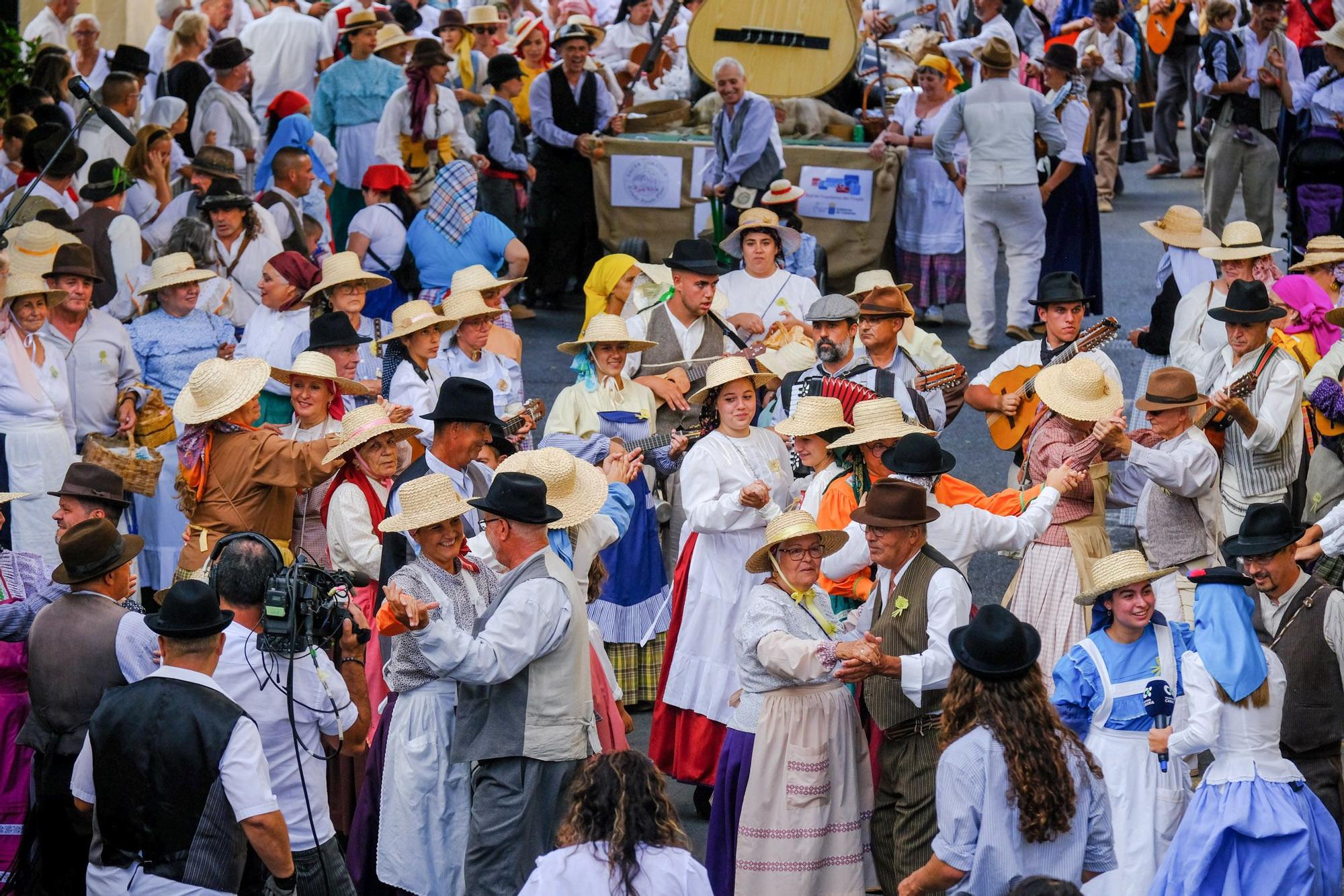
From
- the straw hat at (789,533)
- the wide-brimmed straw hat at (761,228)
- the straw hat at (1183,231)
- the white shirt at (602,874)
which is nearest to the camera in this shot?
the white shirt at (602,874)

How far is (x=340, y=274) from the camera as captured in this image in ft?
28.4

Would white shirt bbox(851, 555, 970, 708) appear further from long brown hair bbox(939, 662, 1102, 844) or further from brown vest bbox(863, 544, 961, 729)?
long brown hair bbox(939, 662, 1102, 844)

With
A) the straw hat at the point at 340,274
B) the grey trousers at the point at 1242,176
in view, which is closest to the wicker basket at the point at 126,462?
the straw hat at the point at 340,274

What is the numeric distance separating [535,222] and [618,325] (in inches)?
238

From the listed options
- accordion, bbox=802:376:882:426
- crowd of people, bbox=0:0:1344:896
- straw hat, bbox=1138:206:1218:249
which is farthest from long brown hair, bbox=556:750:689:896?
straw hat, bbox=1138:206:1218:249

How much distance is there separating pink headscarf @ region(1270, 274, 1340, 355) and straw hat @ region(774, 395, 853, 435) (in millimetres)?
3123

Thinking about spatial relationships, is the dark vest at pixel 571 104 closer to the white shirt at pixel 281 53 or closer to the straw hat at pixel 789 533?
the white shirt at pixel 281 53

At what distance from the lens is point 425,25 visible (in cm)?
1636

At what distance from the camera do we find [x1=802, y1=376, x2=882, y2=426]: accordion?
727cm

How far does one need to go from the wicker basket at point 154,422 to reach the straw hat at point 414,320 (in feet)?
3.77

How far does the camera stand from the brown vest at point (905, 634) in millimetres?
5535

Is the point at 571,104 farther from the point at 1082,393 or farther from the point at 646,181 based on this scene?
the point at 1082,393

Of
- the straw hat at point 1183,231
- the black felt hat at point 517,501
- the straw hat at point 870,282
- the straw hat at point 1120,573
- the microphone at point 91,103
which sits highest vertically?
the microphone at point 91,103

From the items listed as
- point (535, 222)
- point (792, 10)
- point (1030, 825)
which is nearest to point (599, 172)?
point (535, 222)
